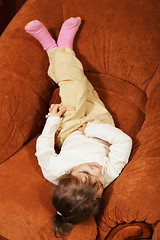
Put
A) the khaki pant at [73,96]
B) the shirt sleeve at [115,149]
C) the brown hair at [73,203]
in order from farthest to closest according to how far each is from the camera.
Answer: the khaki pant at [73,96]
the shirt sleeve at [115,149]
the brown hair at [73,203]

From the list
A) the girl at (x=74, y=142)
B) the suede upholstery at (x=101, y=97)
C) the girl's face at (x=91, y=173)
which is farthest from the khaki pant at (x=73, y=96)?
the girl's face at (x=91, y=173)

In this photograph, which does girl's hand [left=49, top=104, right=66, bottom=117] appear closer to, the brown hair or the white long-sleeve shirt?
the white long-sleeve shirt

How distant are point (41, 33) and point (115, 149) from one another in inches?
27.9

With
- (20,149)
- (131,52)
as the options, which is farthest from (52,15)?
(20,149)

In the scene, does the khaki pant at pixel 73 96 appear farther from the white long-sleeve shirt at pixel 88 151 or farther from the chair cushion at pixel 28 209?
the chair cushion at pixel 28 209

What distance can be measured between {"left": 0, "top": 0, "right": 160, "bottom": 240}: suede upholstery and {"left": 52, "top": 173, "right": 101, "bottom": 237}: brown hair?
0.04 m

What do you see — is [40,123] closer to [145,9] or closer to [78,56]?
[78,56]

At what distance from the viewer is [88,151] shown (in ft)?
3.78

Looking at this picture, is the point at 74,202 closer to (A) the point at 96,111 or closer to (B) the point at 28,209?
(B) the point at 28,209

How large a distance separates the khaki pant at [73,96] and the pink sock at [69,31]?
33mm

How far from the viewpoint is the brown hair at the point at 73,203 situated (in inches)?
36.1

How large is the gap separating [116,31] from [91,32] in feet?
0.45

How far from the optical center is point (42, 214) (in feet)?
3.21

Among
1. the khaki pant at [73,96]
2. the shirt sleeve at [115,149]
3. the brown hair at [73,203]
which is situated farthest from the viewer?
the khaki pant at [73,96]
